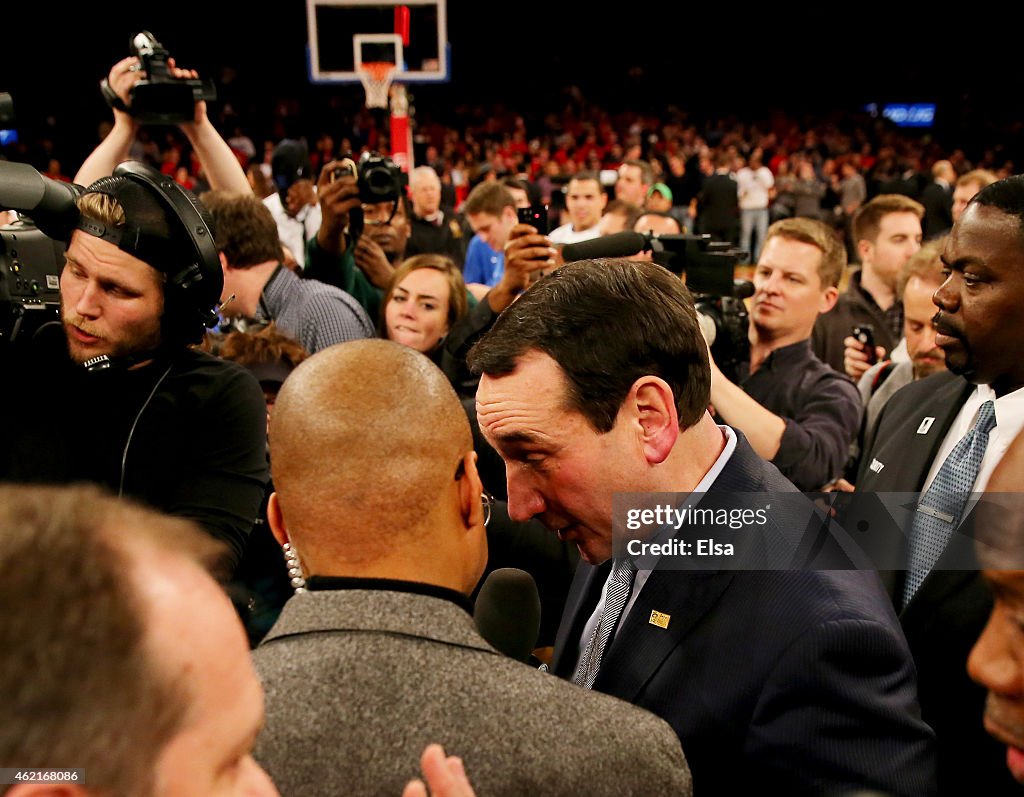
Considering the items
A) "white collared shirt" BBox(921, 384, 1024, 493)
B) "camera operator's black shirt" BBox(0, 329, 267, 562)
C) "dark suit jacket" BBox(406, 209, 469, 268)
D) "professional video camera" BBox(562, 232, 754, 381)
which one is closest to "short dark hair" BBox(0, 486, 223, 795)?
"camera operator's black shirt" BBox(0, 329, 267, 562)

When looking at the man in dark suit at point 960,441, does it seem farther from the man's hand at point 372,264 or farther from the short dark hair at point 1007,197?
the man's hand at point 372,264

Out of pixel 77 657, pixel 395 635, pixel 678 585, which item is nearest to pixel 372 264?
pixel 678 585

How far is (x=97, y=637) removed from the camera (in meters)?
0.62

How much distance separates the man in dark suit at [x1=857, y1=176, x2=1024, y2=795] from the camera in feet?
5.08

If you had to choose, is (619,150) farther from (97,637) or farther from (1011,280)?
(97,637)

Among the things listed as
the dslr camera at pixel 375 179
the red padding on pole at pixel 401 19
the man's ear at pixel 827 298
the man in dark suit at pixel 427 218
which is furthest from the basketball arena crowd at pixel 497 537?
the red padding on pole at pixel 401 19

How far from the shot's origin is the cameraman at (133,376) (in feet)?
5.82

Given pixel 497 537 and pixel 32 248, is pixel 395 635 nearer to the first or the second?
pixel 497 537

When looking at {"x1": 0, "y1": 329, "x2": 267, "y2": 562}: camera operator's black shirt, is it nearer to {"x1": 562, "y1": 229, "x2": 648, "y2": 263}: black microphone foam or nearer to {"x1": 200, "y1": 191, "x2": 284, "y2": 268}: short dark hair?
{"x1": 562, "y1": 229, "x2": 648, "y2": 263}: black microphone foam

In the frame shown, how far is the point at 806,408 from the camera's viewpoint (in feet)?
9.36

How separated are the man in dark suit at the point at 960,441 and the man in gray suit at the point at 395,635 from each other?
744 mm

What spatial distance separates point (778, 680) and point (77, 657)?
928mm

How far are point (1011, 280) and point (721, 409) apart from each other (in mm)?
818

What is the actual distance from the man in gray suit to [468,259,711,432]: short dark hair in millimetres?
289
